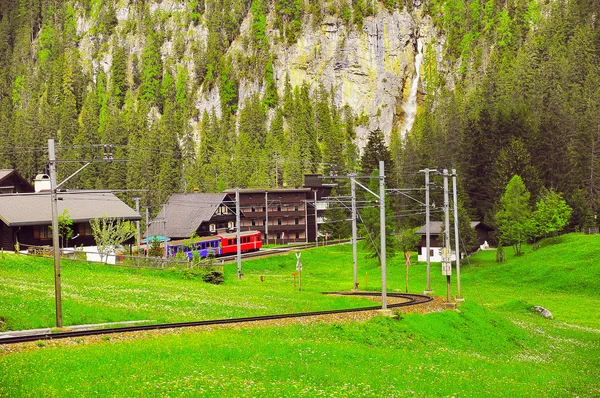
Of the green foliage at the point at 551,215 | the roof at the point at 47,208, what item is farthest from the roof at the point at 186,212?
the green foliage at the point at 551,215

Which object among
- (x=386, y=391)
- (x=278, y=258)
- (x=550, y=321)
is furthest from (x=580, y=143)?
(x=386, y=391)

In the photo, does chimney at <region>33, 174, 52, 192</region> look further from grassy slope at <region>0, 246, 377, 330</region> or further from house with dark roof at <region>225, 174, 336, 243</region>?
house with dark roof at <region>225, 174, 336, 243</region>

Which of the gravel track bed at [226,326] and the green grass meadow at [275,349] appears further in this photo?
the gravel track bed at [226,326]

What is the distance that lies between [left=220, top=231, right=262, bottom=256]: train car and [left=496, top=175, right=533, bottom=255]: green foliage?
3540 centimetres

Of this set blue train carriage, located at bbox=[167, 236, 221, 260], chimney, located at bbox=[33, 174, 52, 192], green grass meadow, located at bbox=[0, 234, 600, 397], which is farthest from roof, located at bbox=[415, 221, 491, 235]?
chimney, located at bbox=[33, 174, 52, 192]

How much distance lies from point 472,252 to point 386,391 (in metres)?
72.4

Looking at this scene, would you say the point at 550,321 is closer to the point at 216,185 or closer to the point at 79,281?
the point at 79,281

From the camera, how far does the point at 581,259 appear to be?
79.1m

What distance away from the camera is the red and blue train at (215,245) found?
3546 inches

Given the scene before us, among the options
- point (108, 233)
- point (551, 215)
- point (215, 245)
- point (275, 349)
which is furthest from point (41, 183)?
point (275, 349)

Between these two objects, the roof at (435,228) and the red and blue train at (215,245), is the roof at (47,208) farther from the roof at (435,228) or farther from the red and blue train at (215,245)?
the roof at (435,228)

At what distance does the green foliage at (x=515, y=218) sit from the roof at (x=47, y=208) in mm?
44942

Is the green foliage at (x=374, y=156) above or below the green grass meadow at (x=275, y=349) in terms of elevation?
above

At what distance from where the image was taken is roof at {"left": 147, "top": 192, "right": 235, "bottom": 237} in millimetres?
104750
